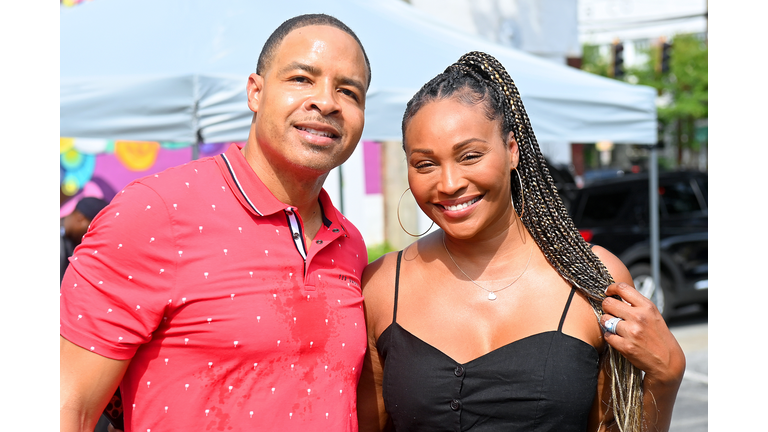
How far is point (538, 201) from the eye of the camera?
2238mm

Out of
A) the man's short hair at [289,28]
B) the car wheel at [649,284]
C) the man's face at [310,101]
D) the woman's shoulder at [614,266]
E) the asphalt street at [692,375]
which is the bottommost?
the asphalt street at [692,375]

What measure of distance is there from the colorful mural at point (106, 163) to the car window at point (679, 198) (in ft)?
18.0

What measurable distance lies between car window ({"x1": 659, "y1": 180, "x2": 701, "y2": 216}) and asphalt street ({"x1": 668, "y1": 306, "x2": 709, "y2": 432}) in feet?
4.73

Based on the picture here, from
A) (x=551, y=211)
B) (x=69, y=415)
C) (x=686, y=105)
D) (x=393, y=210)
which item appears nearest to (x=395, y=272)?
(x=551, y=211)

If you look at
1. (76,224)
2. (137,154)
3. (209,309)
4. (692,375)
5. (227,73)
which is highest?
(227,73)

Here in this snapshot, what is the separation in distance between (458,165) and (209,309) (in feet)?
2.80

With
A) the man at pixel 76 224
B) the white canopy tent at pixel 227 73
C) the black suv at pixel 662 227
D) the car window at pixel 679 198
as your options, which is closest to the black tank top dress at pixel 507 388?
the white canopy tent at pixel 227 73

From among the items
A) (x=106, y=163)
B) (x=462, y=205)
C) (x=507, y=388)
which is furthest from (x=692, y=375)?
(x=106, y=163)

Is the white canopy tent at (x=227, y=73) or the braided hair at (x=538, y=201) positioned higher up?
the white canopy tent at (x=227, y=73)

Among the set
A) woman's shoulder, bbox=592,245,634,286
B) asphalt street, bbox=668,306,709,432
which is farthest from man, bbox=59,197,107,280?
asphalt street, bbox=668,306,709,432

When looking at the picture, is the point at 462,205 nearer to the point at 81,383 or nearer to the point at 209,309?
the point at 209,309

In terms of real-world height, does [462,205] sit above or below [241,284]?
above

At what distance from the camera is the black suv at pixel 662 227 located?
26.6 feet

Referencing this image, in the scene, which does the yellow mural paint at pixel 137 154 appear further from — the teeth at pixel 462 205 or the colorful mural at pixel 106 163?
the teeth at pixel 462 205
